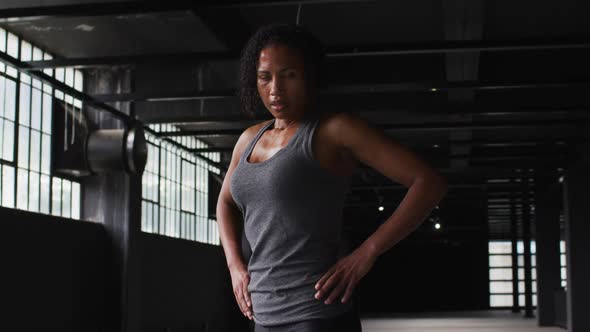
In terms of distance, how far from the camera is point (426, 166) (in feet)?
5.22

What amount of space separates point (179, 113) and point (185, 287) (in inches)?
158

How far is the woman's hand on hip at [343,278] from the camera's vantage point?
1537 millimetres

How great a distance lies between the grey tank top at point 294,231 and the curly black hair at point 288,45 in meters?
0.11

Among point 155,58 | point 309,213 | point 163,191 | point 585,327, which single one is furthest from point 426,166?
point 585,327

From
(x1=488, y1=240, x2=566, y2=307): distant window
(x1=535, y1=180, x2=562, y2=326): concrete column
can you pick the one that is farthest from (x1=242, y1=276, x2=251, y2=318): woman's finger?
(x1=488, y1=240, x2=566, y2=307): distant window

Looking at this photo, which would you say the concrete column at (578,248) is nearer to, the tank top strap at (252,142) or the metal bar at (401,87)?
the metal bar at (401,87)

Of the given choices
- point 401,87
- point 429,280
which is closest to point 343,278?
point 401,87

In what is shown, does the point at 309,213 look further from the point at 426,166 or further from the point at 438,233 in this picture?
the point at 438,233

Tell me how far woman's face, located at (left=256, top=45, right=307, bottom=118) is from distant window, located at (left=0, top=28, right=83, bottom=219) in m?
8.11

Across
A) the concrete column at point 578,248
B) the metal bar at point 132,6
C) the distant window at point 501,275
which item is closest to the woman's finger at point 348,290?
the metal bar at point 132,6

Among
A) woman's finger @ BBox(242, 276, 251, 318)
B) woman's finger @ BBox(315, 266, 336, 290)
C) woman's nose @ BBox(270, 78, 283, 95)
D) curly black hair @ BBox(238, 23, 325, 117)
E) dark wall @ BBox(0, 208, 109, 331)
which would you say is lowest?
dark wall @ BBox(0, 208, 109, 331)

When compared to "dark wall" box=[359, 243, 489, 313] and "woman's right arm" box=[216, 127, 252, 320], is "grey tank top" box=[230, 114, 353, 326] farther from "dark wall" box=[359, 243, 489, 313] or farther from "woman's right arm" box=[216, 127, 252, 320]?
"dark wall" box=[359, 243, 489, 313]

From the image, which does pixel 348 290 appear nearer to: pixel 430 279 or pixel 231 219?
pixel 231 219

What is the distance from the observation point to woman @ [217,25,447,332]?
5.13 ft
